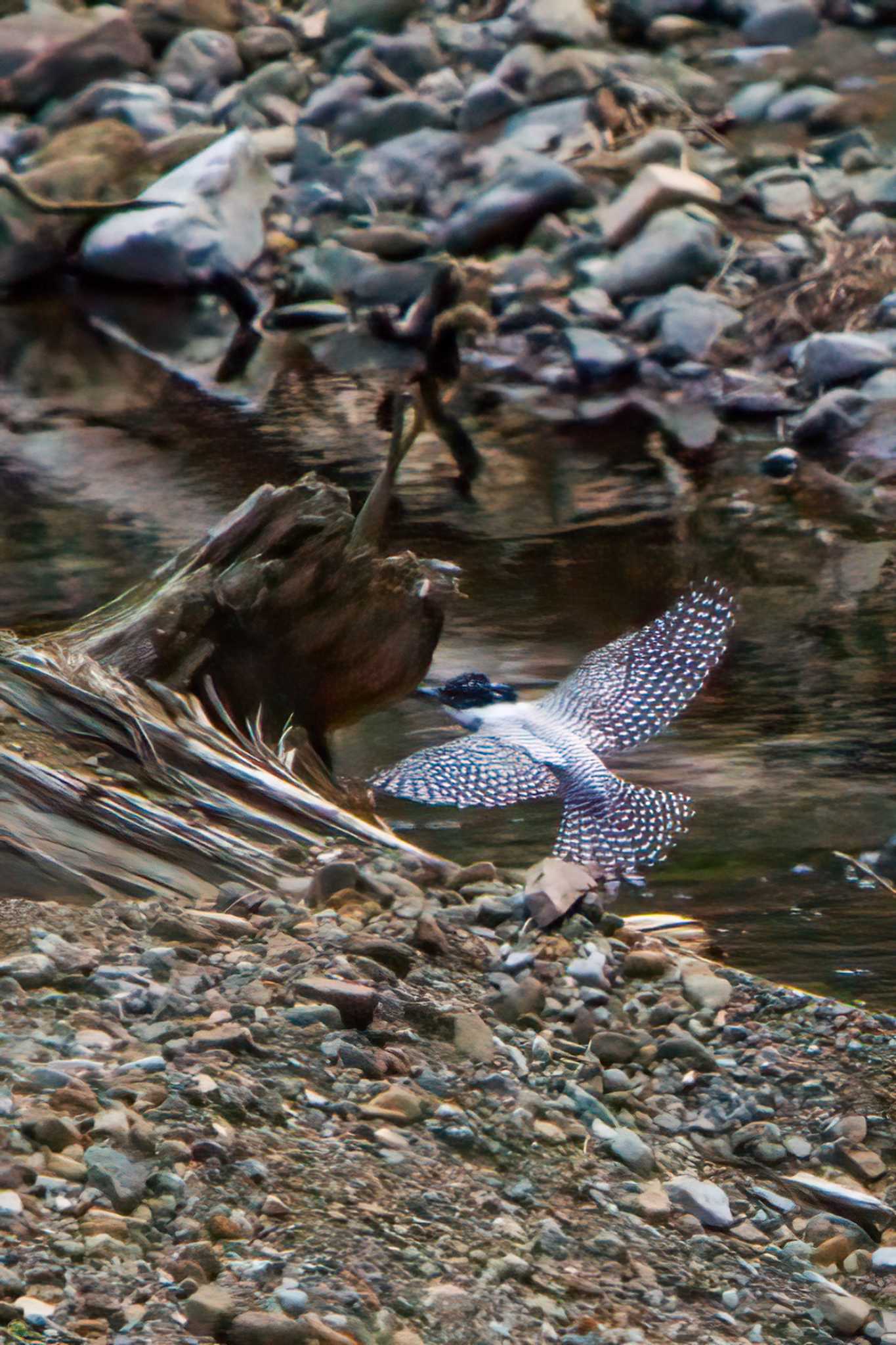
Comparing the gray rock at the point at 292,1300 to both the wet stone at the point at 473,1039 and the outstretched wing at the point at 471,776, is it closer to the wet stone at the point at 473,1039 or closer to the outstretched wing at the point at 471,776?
the wet stone at the point at 473,1039

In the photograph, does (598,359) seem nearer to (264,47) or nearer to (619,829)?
(619,829)

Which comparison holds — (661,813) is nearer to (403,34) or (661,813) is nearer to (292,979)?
(292,979)

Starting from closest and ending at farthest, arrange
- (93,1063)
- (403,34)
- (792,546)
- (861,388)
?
(93,1063)
(792,546)
(861,388)
(403,34)

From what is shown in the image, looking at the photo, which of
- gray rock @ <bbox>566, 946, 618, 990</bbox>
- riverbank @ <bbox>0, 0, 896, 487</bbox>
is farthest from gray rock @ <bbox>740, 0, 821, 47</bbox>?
gray rock @ <bbox>566, 946, 618, 990</bbox>

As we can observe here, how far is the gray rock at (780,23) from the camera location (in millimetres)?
11711

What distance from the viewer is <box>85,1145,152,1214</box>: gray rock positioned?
2.22m

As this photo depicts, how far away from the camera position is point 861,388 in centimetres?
774

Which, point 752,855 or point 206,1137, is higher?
point 206,1137

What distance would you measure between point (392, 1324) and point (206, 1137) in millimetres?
364

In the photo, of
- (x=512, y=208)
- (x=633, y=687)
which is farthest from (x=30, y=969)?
(x=512, y=208)

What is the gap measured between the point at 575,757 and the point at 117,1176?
1914 millimetres

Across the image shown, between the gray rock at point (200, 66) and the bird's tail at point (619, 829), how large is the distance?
31.0ft

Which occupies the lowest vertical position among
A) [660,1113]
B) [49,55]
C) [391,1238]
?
[49,55]

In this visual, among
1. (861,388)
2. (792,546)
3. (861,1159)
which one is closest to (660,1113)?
(861,1159)
